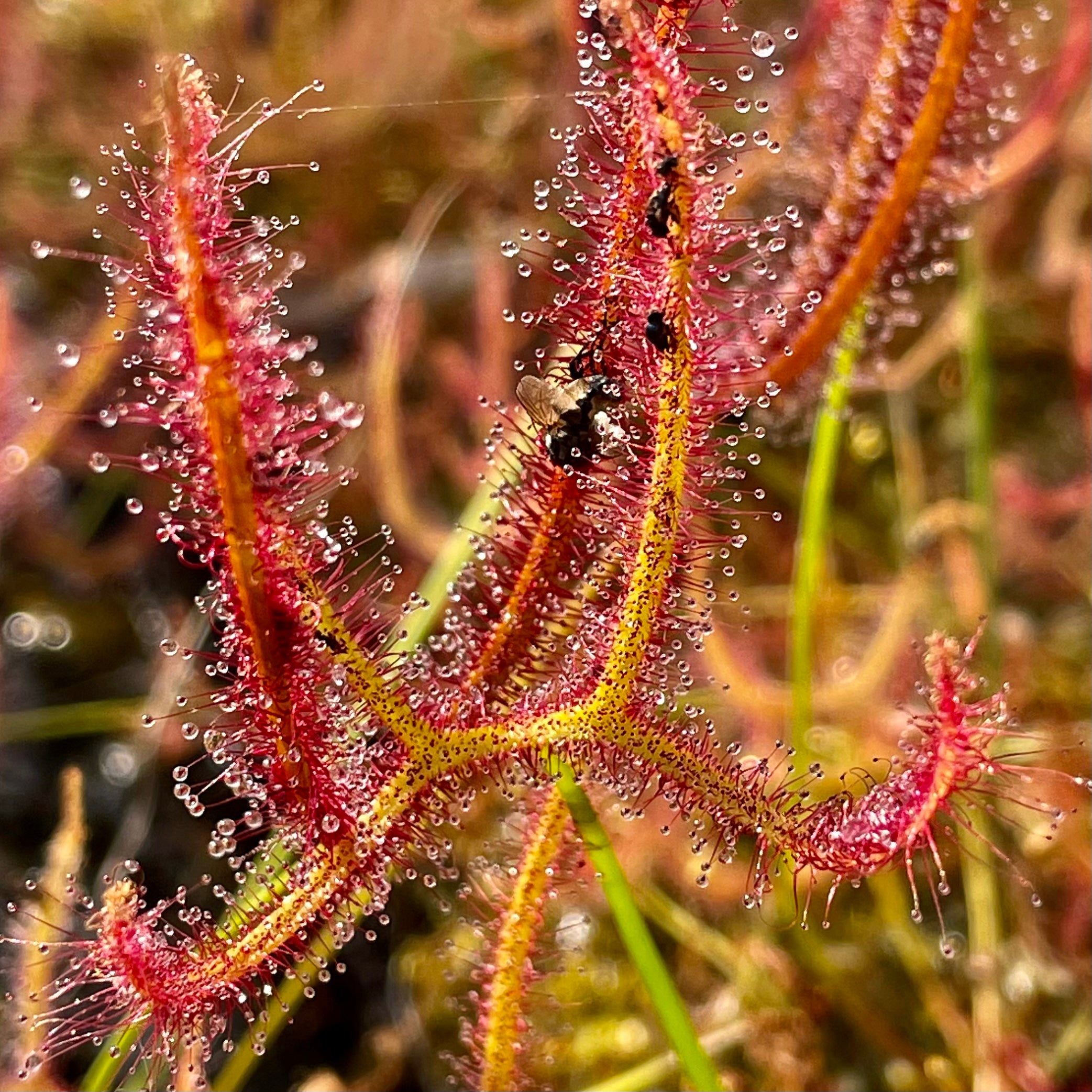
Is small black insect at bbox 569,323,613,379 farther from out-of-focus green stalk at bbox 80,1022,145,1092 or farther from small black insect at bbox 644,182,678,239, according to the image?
out-of-focus green stalk at bbox 80,1022,145,1092

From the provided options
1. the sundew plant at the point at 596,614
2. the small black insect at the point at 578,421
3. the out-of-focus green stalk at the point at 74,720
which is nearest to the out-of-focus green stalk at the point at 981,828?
the sundew plant at the point at 596,614

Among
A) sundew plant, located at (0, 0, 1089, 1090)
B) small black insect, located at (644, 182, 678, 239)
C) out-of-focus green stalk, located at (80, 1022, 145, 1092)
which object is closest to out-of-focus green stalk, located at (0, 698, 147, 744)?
sundew plant, located at (0, 0, 1089, 1090)

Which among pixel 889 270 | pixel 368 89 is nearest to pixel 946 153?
pixel 889 270

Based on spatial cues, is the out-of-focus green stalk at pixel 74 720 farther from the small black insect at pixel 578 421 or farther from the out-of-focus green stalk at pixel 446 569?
the small black insect at pixel 578 421

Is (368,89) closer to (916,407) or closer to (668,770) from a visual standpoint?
(916,407)

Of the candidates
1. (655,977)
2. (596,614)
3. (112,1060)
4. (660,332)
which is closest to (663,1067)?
(655,977)

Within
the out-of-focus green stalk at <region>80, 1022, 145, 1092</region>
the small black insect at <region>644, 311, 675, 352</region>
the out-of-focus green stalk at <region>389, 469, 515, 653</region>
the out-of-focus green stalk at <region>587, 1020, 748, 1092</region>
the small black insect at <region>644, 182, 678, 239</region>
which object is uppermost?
the small black insect at <region>644, 182, 678, 239</region>

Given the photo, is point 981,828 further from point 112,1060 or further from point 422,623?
point 112,1060
